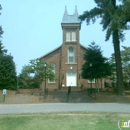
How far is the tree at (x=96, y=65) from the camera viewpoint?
97.0 feet

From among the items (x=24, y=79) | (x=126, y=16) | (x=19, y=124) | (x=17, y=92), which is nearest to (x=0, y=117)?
(x=19, y=124)

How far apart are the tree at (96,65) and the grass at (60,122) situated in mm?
18733

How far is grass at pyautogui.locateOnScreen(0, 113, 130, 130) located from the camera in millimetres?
9273

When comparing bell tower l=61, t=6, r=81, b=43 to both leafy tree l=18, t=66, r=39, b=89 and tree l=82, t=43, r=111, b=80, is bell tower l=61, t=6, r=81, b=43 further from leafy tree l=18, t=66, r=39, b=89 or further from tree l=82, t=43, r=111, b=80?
tree l=82, t=43, r=111, b=80

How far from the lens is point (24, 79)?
36.3 m

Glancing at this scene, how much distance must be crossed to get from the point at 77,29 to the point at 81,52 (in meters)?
3.95

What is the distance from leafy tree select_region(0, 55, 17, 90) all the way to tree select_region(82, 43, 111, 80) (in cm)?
923

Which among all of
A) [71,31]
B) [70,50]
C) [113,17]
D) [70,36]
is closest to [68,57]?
[70,50]

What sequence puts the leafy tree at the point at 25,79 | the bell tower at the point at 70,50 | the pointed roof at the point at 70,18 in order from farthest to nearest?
the pointed roof at the point at 70,18 → the bell tower at the point at 70,50 → the leafy tree at the point at 25,79

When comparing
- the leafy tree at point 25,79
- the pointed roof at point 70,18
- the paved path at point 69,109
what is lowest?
the paved path at point 69,109

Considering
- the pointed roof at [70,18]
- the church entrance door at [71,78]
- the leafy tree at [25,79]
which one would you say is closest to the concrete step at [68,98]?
the leafy tree at [25,79]

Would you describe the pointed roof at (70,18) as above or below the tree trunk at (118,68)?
above

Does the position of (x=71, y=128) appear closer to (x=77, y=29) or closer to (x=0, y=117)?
(x=0, y=117)

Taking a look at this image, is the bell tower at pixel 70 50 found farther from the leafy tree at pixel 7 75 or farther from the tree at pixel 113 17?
the tree at pixel 113 17
